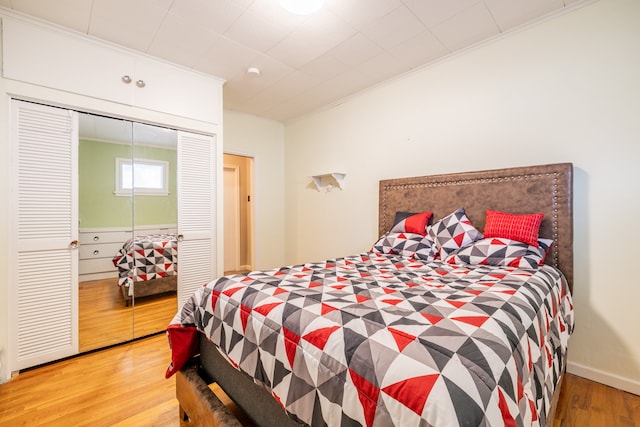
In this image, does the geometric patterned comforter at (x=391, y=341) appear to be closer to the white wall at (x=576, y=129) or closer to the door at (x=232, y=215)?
the white wall at (x=576, y=129)

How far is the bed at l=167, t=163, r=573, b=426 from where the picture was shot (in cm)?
70

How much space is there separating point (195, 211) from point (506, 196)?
2.86 m

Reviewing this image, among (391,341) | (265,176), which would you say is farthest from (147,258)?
(391,341)

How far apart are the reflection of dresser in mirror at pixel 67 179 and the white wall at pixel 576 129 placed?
7.95 ft

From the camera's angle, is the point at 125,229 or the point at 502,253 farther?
the point at 125,229

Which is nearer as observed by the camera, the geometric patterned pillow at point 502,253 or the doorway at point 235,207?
the geometric patterned pillow at point 502,253

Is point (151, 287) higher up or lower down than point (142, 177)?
lower down

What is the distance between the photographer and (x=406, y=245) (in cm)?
242

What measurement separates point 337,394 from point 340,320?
0.22 m

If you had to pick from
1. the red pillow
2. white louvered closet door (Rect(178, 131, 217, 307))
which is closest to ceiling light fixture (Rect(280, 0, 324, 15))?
white louvered closet door (Rect(178, 131, 217, 307))

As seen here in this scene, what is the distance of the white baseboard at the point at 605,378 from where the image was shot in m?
1.79

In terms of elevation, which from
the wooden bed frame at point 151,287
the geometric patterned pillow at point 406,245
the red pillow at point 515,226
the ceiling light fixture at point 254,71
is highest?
the ceiling light fixture at point 254,71

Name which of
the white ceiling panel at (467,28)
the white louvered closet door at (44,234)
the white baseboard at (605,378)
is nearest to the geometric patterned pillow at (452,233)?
the white baseboard at (605,378)

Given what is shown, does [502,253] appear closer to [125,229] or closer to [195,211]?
[195,211]
